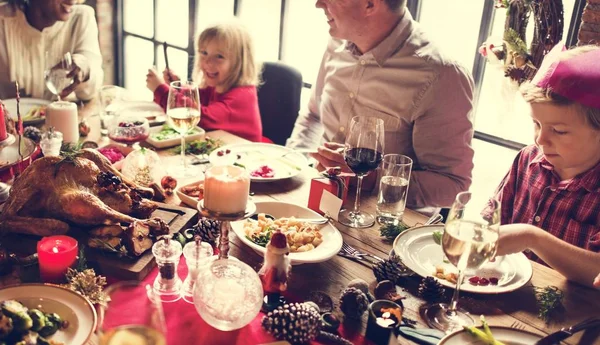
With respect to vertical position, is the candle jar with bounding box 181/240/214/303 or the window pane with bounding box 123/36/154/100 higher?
the candle jar with bounding box 181/240/214/303

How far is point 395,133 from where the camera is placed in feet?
6.53

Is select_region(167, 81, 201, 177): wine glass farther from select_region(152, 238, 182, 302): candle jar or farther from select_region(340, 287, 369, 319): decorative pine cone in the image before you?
select_region(340, 287, 369, 319): decorative pine cone

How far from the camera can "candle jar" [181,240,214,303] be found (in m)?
1.09

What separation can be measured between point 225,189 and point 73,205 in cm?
40

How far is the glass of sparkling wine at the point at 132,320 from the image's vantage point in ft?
2.31

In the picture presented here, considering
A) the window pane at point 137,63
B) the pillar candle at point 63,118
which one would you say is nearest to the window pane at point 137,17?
the window pane at point 137,63

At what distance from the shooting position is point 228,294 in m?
0.97

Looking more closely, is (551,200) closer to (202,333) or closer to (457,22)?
(202,333)

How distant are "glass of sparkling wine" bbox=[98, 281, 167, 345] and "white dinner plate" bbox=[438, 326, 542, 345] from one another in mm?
485

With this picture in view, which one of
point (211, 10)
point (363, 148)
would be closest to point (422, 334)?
point (363, 148)

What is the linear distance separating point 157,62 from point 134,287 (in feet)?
14.6

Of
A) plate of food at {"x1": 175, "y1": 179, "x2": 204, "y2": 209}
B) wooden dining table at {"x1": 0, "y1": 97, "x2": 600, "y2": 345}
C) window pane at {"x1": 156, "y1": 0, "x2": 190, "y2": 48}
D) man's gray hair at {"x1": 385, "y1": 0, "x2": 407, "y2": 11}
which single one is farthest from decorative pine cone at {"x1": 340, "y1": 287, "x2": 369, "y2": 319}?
window pane at {"x1": 156, "y1": 0, "x2": 190, "y2": 48}

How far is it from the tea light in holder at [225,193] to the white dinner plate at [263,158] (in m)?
0.64

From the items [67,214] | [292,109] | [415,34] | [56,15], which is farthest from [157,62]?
[67,214]
